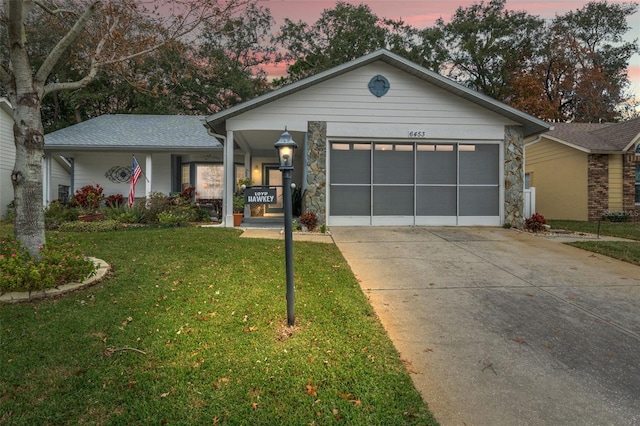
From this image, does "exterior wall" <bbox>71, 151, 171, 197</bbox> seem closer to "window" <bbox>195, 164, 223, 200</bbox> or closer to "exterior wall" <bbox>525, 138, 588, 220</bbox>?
"window" <bbox>195, 164, 223, 200</bbox>

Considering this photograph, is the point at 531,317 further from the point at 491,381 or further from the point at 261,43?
the point at 261,43

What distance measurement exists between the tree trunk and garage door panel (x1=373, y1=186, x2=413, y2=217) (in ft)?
26.1

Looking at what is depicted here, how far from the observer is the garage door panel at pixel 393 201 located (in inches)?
418

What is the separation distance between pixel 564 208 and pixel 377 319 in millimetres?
15406

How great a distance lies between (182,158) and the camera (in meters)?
14.7

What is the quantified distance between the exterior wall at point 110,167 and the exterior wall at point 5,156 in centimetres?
225

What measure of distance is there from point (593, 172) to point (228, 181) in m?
14.2

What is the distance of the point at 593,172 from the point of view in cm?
1409

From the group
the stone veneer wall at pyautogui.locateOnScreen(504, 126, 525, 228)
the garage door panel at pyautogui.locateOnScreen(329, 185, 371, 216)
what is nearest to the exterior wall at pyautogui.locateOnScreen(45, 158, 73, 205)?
the garage door panel at pyautogui.locateOnScreen(329, 185, 371, 216)

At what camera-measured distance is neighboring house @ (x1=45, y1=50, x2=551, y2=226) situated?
10180mm

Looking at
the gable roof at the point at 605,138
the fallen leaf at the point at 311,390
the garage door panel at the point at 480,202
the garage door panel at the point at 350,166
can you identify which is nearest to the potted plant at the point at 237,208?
the garage door panel at the point at 350,166

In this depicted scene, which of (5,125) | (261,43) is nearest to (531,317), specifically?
(5,125)

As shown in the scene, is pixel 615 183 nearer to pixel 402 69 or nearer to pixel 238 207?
pixel 402 69

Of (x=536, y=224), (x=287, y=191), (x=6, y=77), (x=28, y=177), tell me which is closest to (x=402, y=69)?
(x=536, y=224)
